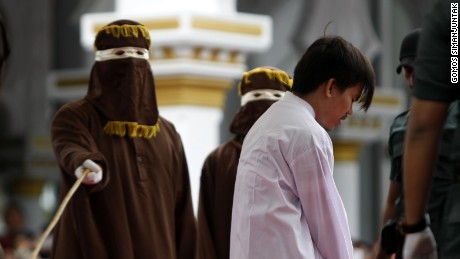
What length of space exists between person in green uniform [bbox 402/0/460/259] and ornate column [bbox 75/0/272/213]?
5.48 meters

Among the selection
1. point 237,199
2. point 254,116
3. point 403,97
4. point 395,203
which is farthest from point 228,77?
point 403,97

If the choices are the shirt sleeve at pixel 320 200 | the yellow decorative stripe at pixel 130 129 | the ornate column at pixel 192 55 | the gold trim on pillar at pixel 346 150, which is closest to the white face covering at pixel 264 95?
the yellow decorative stripe at pixel 130 129

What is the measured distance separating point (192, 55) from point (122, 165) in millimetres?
3431

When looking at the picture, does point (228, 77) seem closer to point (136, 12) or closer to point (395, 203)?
point (136, 12)

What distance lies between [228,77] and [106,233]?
12.3 feet

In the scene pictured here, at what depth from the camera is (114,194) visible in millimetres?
5660

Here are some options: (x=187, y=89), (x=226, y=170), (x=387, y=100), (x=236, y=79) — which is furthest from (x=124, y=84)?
(x=387, y=100)

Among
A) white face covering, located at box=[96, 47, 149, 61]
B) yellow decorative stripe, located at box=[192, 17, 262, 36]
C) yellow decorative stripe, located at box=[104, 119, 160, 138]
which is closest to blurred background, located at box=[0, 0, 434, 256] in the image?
yellow decorative stripe, located at box=[192, 17, 262, 36]

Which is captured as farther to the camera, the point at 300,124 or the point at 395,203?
the point at 395,203

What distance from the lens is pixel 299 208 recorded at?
4215 millimetres

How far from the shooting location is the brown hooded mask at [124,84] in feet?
18.9

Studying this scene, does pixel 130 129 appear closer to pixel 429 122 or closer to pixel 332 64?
pixel 332 64

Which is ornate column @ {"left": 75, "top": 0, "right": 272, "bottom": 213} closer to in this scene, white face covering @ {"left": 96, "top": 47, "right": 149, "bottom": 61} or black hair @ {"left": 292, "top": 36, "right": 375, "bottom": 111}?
white face covering @ {"left": 96, "top": 47, "right": 149, "bottom": 61}

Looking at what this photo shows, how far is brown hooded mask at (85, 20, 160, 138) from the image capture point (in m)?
5.77
